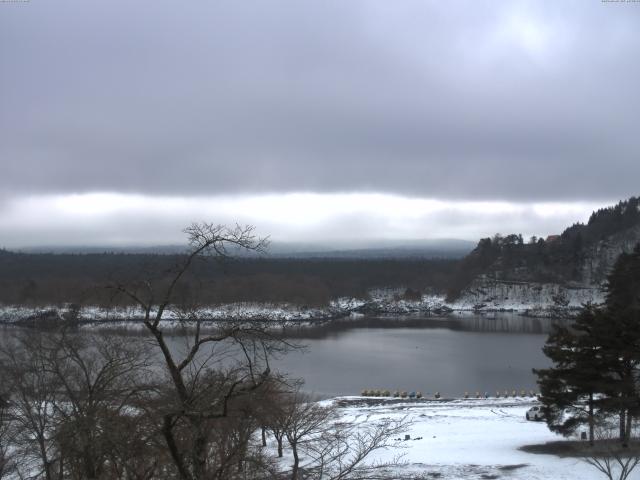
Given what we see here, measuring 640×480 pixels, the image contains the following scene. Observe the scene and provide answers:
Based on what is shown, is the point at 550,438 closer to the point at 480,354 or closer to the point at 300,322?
the point at 480,354

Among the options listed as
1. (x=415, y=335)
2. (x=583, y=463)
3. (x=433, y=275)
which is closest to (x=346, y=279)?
(x=433, y=275)

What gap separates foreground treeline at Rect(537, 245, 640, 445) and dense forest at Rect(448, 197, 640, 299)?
76.2m

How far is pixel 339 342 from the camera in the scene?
162 ft

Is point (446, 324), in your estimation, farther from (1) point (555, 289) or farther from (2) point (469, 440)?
(2) point (469, 440)

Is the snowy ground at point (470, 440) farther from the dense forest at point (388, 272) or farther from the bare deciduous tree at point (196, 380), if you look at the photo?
the dense forest at point (388, 272)

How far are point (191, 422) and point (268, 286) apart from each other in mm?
80584

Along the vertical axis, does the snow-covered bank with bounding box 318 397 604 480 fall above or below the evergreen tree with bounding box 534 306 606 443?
below

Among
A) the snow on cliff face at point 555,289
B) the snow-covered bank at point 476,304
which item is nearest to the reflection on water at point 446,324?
the snow-covered bank at point 476,304

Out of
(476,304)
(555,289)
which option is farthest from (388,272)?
(555,289)

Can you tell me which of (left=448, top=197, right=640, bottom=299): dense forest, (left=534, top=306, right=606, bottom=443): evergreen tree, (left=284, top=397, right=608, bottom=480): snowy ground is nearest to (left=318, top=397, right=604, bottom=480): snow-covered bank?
(left=284, top=397, right=608, bottom=480): snowy ground

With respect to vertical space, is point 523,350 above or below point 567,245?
below

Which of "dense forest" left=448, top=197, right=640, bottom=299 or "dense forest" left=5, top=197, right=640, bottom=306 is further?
"dense forest" left=448, top=197, right=640, bottom=299

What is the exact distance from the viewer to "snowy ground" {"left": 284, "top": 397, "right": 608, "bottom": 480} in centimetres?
1239

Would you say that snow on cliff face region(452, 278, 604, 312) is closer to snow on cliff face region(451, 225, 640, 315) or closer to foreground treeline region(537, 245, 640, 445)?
snow on cliff face region(451, 225, 640, 315)
